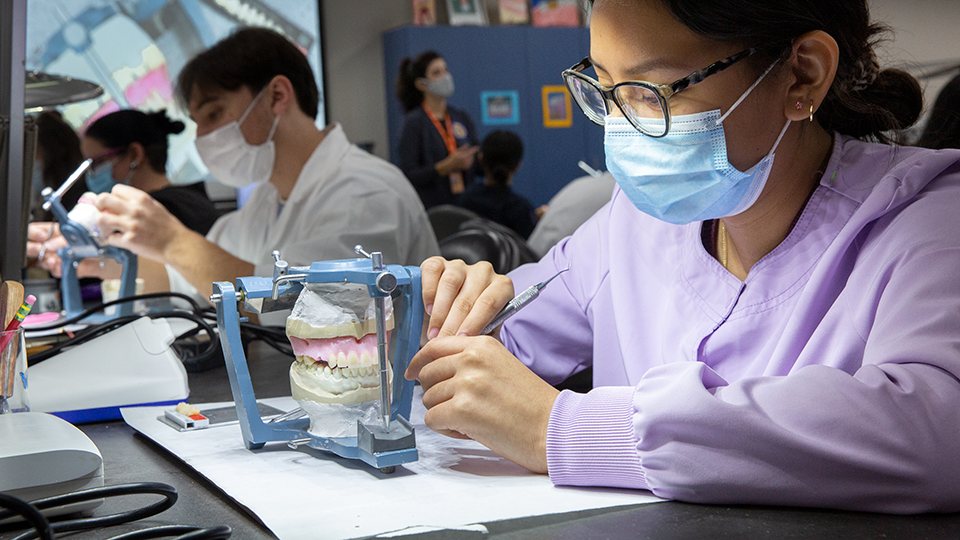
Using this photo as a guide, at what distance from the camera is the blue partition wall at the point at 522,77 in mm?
5965

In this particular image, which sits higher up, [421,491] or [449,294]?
[449,294]

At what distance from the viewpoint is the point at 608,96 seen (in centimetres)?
89

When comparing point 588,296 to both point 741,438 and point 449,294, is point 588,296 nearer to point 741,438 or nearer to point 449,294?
point 449,294

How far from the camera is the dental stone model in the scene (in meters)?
0.75

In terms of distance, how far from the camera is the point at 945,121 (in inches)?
66.2

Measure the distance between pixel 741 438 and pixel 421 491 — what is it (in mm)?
258

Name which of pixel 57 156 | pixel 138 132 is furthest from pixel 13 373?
pixel 57 156

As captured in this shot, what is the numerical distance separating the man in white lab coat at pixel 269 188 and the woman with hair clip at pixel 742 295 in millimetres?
1097

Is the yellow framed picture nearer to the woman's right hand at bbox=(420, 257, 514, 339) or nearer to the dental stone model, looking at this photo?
the woman's right hand at bbox=(420, 257, 514, 339)

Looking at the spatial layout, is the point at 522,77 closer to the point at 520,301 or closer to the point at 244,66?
the point at 244,66

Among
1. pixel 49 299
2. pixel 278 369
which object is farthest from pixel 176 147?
pixel 278 369

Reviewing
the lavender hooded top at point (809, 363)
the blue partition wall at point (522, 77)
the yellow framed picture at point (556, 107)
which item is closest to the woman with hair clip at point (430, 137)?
the blue partition wall at point (522, 77)

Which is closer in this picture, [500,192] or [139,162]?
[139,162]

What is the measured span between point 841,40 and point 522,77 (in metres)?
5.57
